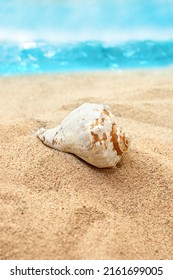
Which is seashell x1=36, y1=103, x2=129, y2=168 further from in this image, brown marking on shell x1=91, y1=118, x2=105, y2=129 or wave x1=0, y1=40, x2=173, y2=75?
wave x1=0, y1=40, x2=173, y2=75

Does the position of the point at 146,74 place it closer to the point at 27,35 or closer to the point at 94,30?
the point at 94,30

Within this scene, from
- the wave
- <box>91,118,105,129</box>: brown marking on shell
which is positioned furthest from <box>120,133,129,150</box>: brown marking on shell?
the wave

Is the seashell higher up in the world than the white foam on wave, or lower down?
lower down

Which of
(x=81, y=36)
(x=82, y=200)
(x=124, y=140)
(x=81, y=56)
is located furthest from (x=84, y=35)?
(x=82, y=200)

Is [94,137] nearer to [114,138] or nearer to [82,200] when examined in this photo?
[114,138]

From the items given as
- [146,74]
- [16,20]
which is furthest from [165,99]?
[16,20]
